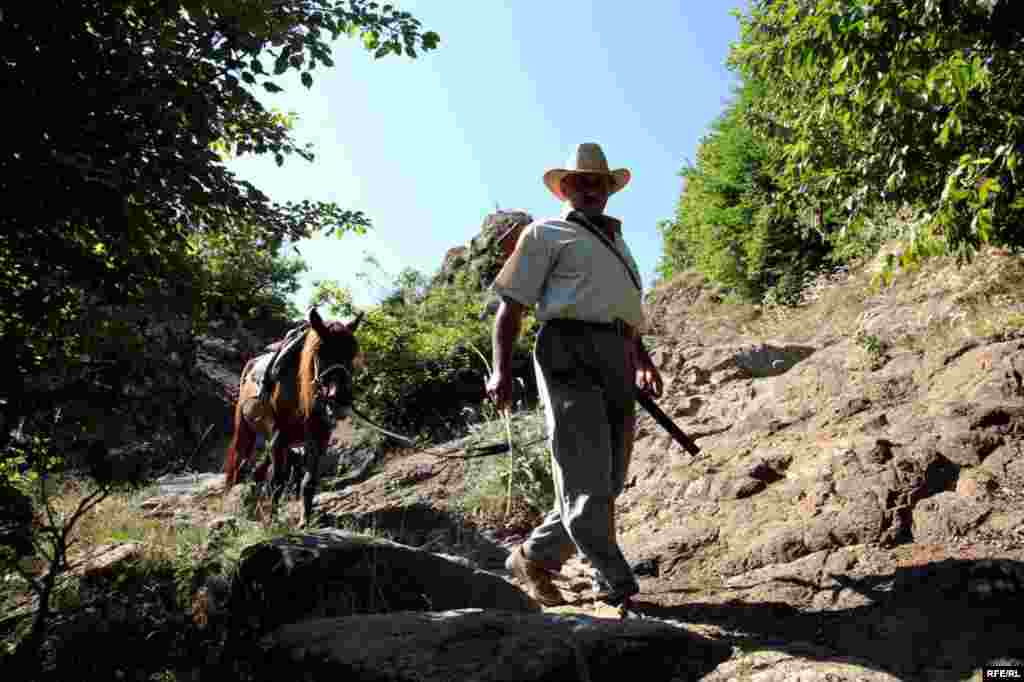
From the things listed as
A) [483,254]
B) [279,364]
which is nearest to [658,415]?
[279,364]

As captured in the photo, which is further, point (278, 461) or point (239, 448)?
point (239, 448)

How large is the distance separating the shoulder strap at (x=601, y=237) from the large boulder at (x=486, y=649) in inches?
65.8

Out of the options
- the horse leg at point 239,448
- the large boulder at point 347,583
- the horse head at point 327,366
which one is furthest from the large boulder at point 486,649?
the horse leg at point 239,448

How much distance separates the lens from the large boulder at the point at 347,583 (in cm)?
360

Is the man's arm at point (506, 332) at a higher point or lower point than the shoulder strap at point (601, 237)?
lower

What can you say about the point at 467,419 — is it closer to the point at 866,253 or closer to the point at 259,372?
the point at 259,372

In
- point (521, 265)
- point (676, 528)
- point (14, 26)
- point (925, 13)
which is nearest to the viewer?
point (14, 26)

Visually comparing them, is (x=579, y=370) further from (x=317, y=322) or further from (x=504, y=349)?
(x=317, y=322)

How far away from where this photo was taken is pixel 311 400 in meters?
6.92

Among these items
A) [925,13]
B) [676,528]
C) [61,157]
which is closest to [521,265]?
[61,157]

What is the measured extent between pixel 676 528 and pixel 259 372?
16.7 feet

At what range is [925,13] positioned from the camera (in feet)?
14.1

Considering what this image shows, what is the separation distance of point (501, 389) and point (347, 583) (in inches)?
49.1
